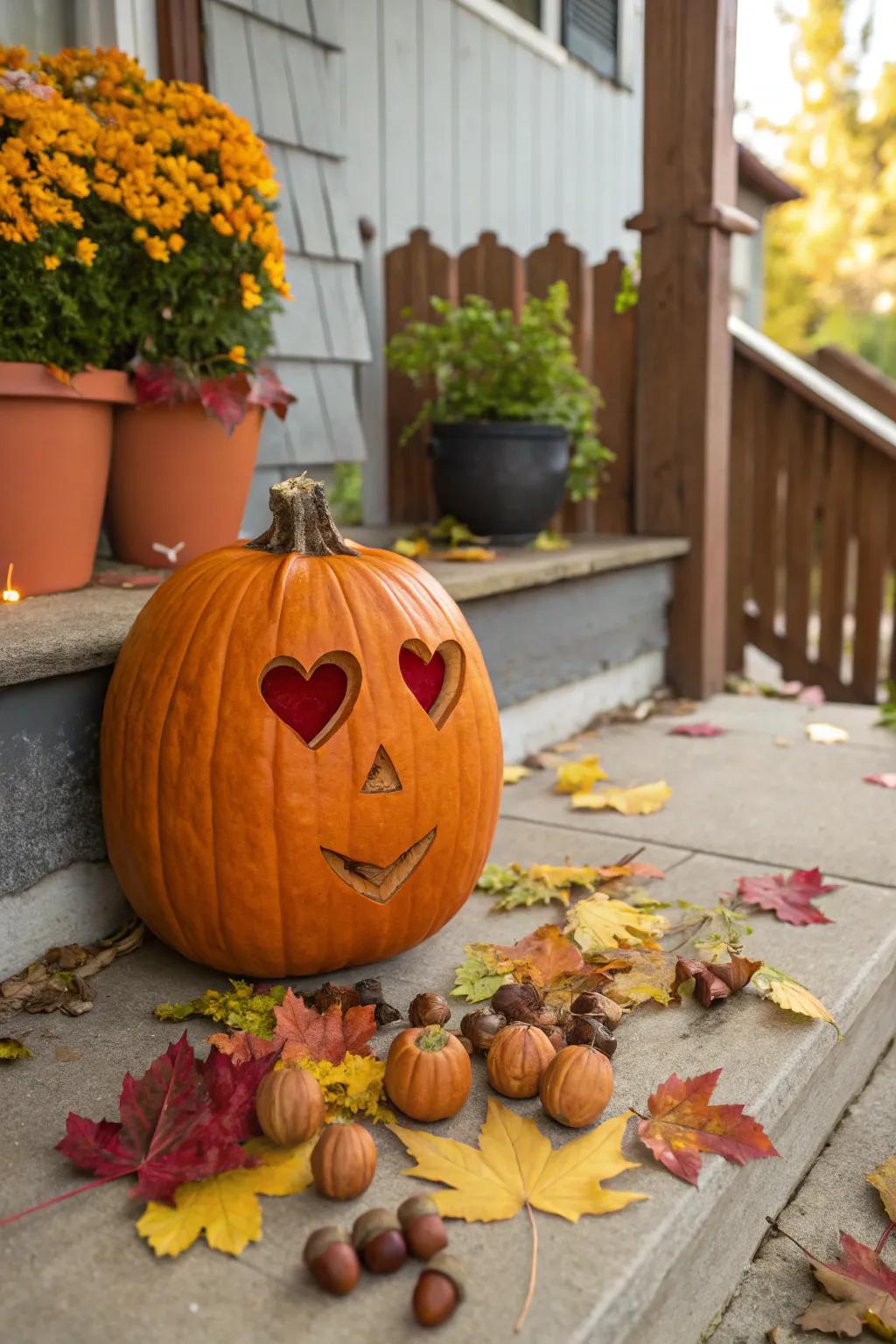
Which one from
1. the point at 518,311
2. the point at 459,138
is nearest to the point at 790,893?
the point at 518,311

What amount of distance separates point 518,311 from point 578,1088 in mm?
2849

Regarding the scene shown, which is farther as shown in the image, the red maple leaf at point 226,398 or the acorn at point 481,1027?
the red maple leaf at point 226,398

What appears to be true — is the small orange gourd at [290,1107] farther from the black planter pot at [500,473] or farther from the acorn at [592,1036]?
the black planter pot at [500,473]

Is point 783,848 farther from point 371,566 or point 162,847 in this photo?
point 162,847

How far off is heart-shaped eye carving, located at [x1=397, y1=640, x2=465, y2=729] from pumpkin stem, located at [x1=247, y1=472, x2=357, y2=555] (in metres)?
0.18

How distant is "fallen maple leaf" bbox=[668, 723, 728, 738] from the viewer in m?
3.10

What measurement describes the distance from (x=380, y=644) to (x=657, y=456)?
2.22m

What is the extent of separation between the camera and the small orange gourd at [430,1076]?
127 centimetres

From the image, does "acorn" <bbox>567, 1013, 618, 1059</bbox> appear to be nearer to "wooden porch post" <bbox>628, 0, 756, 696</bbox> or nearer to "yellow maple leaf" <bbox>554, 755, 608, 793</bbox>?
"yellow maple leaf" <bbox>554, 755, 608, 793</bbox>

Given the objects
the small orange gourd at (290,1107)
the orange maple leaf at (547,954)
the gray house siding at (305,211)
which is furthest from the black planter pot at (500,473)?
the small orange gourd at (290,1107)

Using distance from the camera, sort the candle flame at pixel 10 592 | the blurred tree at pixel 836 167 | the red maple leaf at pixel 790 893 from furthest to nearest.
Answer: the blurred tree at pixel 836 167
the candle flame at pixel 10 592
the red maple leaf at pixel 790 893

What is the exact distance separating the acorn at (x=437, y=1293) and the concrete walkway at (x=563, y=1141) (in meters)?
0.02

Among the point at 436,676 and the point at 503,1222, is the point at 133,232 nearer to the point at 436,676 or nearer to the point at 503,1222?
the point at 436,676

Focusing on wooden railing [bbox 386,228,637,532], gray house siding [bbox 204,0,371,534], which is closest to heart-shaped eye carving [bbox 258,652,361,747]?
gray house siding [bbox 204,0,371,534]
